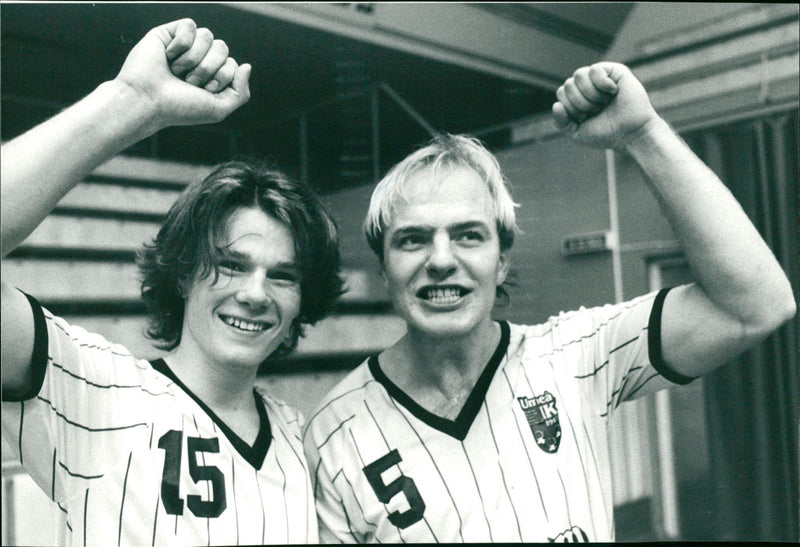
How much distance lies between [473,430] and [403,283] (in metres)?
0.23

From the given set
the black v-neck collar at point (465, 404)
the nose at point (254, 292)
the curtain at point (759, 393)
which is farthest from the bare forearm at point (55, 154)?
the curtain at point (759, 393)

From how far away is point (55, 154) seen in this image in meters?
0.53

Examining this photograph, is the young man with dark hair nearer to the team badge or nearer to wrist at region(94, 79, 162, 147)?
wrist at region(94, 79, 162, 147)

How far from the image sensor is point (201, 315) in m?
0.74

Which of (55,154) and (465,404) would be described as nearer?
(55,154)

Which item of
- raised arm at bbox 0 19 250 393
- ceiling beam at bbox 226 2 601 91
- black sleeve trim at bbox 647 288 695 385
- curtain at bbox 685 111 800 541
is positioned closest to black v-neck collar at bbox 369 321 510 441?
black sleeve trim at bbox 647 288 695 385

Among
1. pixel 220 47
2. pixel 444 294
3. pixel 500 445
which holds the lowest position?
pixel 500 445

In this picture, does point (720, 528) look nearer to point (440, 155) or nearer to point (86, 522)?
point (440, 155)

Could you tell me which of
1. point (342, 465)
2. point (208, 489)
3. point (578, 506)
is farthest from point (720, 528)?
point (208, 489)

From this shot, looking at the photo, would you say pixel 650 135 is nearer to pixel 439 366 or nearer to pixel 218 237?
pixel 439 366

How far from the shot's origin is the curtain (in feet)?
4.48

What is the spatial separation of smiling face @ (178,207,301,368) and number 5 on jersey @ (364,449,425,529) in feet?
0.72

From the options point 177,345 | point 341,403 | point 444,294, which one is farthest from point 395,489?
point 177,345

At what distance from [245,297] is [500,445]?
0.40 m
